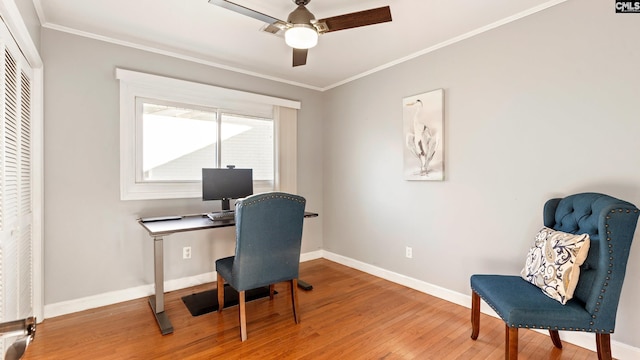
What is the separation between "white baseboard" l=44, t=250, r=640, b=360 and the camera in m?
2.01

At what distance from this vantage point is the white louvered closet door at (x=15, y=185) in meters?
1.65

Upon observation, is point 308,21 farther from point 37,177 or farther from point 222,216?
point 37,177

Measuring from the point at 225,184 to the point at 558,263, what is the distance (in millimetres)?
2776

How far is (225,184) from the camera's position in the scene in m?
3.18

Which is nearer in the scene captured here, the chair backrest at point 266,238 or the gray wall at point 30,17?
the gray wall at point 30,17

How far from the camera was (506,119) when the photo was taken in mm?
2479

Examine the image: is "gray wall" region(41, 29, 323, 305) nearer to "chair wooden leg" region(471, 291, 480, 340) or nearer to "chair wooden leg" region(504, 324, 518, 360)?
"chair wooden leg" region(471, 291, 480, 340)

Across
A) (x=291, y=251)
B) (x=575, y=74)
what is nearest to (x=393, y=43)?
(x=575, y=74)

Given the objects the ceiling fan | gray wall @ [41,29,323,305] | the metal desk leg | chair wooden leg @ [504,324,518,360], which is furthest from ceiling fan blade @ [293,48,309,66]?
chair wooden leg @ [504,324,518,360]

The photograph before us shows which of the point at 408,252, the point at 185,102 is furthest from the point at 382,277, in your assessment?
the point at 185,102

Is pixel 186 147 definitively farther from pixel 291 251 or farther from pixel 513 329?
pixel 513 329

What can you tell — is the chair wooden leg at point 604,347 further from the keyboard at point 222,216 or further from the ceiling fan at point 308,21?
the keyboard at point 222,216

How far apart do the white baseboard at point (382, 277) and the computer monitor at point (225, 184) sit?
93cm
